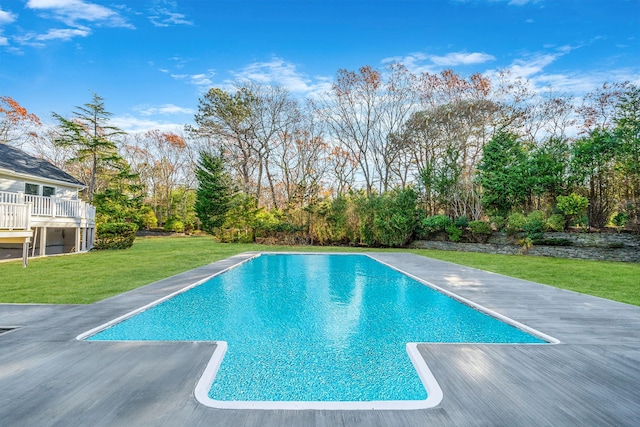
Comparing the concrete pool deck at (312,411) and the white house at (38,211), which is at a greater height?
the white house at (38,211)

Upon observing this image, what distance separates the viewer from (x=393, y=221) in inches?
635

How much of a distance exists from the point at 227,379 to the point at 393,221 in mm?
14099

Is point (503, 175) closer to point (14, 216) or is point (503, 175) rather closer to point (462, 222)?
point (462, 222)

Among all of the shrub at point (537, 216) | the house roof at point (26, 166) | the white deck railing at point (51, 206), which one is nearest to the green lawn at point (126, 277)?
the white deck railing at point (51, 206)

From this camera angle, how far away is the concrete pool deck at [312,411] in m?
2.06

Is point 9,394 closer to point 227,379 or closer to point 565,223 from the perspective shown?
point 227,379

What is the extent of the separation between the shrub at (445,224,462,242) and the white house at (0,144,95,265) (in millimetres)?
15702

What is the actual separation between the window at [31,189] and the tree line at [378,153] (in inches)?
91.6

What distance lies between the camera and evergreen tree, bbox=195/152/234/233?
22.5 metres

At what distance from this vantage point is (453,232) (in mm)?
15336

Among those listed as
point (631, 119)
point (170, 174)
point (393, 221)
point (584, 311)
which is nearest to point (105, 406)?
point (584, 311)

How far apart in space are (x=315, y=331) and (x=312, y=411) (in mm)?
2172

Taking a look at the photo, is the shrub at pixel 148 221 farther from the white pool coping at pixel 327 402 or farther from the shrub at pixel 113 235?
the white pool coping at pixel 327 402

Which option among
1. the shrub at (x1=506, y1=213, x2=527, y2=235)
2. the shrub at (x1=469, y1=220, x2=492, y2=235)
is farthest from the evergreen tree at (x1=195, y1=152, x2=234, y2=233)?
the shrub at (x1=506, y1=213, x2=527, y2=235)
